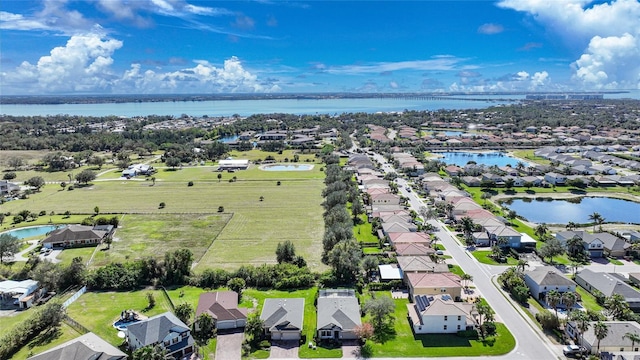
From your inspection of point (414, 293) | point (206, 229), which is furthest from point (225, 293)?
point (206, 229)

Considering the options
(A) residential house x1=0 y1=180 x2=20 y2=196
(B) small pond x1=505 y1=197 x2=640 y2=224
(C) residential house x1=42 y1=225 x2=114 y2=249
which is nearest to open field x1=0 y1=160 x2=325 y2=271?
(C) residential house x1=42 y1=225 x2=114 y2=249

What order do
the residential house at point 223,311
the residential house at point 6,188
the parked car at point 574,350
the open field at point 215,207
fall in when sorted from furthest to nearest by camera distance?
the residential house at point 6,188 → the open field at point 215,207 → the residential house at point 223,311 → the parked car at point 574,350

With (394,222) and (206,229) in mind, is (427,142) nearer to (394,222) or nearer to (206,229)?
(394,222)

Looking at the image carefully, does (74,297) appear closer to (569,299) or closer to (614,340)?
(569,299)

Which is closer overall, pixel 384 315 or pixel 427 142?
pixel 384 315

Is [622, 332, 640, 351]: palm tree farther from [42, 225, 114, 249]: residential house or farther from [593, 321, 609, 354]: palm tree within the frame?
[42, 225, 114, 249]: residential house

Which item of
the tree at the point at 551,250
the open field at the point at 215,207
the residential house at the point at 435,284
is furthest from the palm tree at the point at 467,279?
the open field at the point at 215,207

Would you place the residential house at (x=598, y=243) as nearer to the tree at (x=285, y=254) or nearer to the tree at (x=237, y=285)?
the tree at (x=285, y=254)

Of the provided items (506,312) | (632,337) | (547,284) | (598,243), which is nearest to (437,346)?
(506,312)
